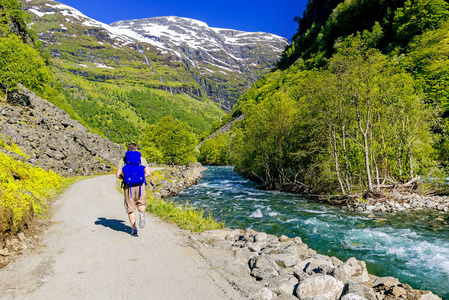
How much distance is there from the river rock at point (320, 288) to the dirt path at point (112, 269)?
4.19 feet

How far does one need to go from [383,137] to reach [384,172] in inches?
118

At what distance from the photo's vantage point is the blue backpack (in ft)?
24.0

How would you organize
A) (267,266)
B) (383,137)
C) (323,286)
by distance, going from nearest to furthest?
(323,286) < (267,266) < (383,137)

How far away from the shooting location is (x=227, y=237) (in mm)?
8539

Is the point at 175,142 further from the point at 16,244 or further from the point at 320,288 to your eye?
the point at 320,288

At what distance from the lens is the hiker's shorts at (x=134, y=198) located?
24.6ft

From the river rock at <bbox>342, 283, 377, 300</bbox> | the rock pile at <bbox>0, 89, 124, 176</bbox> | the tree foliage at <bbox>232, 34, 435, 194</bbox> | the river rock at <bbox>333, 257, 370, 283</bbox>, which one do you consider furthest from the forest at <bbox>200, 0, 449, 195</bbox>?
the rock pile at <bbox>0, 89, 124, 176</bbox>

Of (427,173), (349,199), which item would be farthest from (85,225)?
(427,173)

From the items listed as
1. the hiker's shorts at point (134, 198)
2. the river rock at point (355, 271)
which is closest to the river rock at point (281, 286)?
the river rock at point (355, 271)

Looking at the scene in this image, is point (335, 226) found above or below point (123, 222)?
below

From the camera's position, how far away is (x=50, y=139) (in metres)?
25.4

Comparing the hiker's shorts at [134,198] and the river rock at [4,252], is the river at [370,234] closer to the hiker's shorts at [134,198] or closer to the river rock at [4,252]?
the hiker's shorts at [134,198]

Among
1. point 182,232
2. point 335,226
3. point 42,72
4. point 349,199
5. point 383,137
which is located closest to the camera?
point 182,232

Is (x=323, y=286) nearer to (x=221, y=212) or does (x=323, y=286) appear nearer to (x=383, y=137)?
(x=221, y=212)
